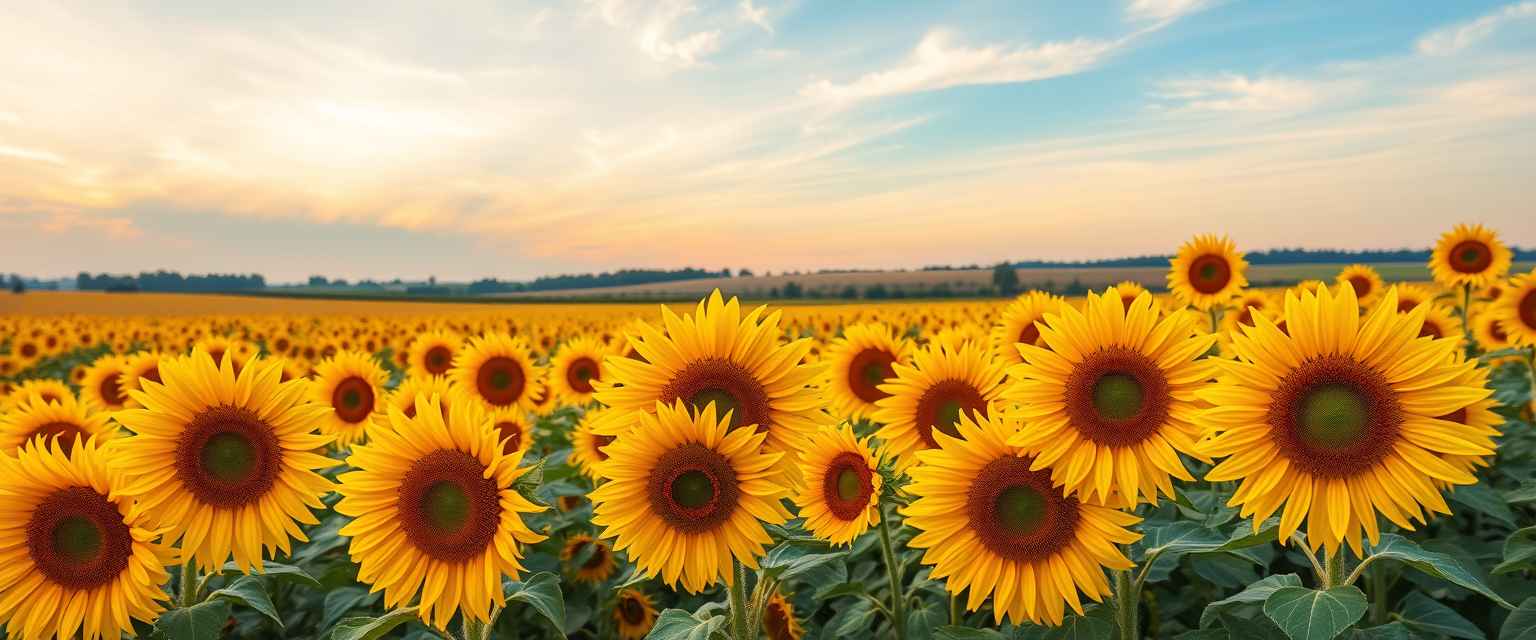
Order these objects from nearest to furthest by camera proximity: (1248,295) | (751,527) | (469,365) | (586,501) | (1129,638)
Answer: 1. (751,527)
2. (1129,638)
3. (586,501)
4. (469,365)
5. (1248,295)

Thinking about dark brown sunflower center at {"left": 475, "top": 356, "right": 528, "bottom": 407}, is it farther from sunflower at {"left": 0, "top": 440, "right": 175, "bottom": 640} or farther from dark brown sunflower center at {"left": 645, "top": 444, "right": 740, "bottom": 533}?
dark brown sunflower center at {"left": 645, "top": 444, "right": 740, "bottom": 533}

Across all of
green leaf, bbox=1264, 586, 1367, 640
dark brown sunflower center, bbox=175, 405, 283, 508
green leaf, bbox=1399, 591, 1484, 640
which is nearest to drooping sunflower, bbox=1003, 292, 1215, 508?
green leaf, bbox=1264, 586, 1367, 640

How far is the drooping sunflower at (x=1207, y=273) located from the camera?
8.92 meters

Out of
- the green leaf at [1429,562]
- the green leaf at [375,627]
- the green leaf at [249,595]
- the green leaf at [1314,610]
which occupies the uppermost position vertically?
the green leaf at [1429,562]

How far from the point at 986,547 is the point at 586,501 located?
429 centimetres

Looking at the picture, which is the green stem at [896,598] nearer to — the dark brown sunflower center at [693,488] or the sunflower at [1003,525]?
the sunflower at [1003,525]

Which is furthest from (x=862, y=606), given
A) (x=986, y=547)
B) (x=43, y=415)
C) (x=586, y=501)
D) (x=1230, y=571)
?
(x=43, y=415)

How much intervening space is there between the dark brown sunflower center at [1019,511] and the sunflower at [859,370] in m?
2.57

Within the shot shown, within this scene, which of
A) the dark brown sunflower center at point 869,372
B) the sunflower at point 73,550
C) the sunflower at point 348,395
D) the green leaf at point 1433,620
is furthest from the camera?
the sunflower at point 348,395

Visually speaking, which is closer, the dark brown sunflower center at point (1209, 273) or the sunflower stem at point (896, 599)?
the sunflower stem at point (896, 599)

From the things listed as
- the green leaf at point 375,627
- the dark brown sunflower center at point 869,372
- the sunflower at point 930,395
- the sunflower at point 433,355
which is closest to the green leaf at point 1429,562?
the sunflower at point 930,395

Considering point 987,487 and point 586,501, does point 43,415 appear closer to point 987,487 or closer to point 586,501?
point 586,501

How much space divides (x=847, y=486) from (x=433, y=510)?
166cm

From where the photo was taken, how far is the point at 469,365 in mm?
8016
